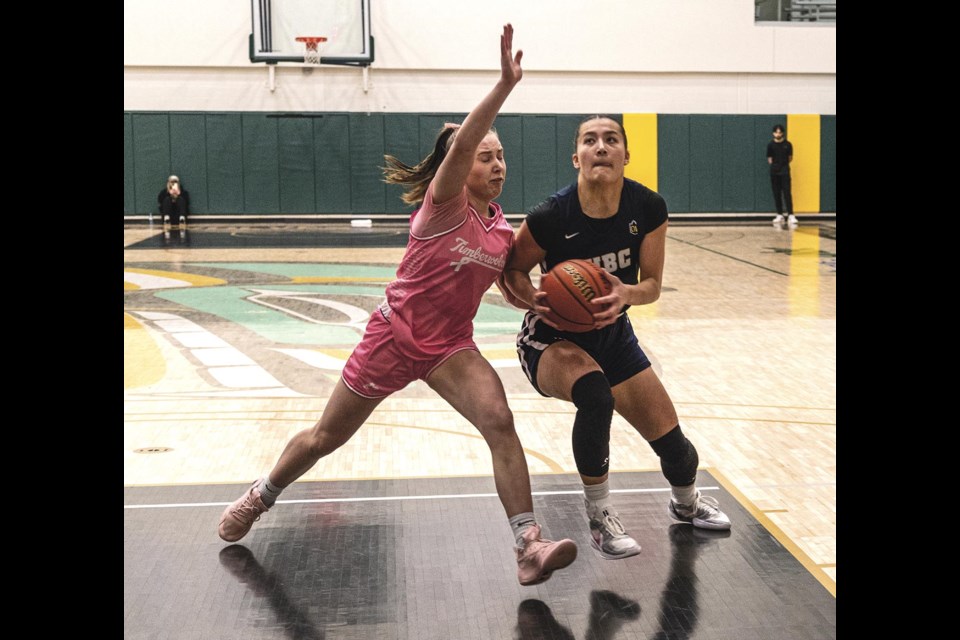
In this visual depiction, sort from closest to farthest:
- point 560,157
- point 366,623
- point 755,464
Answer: point 366,623
point 755,464
point 560,157

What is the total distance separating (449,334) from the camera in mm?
4180

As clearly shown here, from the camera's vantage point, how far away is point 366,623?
3.86m

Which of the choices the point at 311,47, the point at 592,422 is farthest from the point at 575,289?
the point at 311,47

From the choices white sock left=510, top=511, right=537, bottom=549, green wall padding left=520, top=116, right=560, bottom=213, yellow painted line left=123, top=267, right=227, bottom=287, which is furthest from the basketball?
green wall padding left=520, top=116, right=560, bottom=213

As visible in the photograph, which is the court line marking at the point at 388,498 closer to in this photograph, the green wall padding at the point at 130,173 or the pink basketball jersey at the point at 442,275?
the pink basketball jersey at the point at 442,275

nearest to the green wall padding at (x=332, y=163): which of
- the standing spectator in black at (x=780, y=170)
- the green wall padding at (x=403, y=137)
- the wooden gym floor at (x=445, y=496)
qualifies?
the green wall padding at (x=403, y=137)

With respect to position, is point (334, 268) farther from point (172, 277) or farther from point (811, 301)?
point (811, 301)

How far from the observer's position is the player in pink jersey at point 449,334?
401cm

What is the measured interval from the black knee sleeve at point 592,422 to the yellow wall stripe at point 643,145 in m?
18.2

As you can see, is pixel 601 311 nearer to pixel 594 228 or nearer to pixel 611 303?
pixel 611 303
